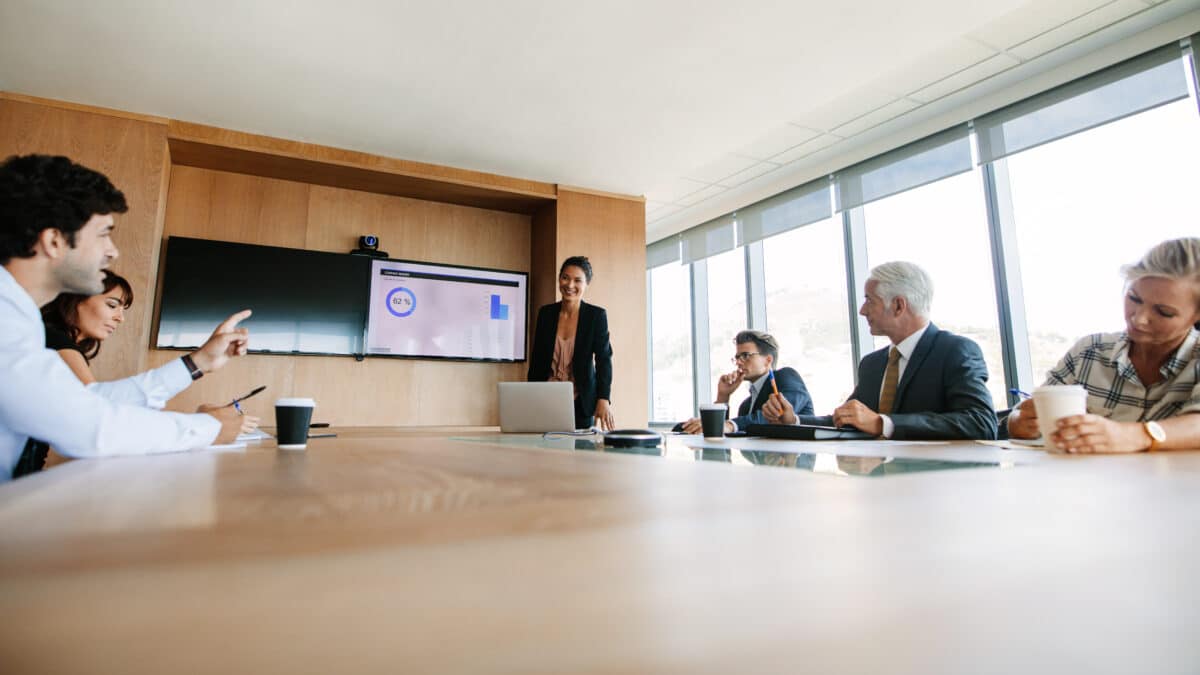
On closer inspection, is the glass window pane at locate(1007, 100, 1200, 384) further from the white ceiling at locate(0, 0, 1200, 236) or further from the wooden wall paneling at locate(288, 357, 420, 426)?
the wooden wall paneling at locate(288, 357, 420, 426)

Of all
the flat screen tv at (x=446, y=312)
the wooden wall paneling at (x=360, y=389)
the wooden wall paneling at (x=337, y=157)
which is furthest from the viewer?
Answer: the flat screen tv at (x=446, y=312)

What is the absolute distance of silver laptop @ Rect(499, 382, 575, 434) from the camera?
2.04 meters

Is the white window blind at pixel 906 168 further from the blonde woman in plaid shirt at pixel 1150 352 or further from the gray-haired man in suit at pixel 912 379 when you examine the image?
the blonde woman in plaid shirt at pixel 1150 352

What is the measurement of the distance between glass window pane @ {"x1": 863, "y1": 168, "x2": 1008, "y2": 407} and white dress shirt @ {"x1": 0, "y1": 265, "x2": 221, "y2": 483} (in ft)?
13.9

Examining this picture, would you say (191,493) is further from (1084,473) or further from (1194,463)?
(1194,463)

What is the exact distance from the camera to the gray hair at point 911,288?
7.15 feet

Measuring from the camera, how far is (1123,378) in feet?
4.81

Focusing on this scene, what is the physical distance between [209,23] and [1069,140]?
4.91 m

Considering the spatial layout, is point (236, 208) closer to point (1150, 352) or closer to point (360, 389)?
point (360, 389)

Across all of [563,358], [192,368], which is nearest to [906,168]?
[563,358]

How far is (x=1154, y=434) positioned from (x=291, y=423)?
1.42 m

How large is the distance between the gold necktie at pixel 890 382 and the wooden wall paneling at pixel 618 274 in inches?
115

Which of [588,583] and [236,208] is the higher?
[236,208]

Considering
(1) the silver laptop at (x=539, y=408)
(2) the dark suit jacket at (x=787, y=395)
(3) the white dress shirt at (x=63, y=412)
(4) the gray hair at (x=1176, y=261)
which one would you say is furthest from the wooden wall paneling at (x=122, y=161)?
(4) the gray hair at (x=1176, y=261)
